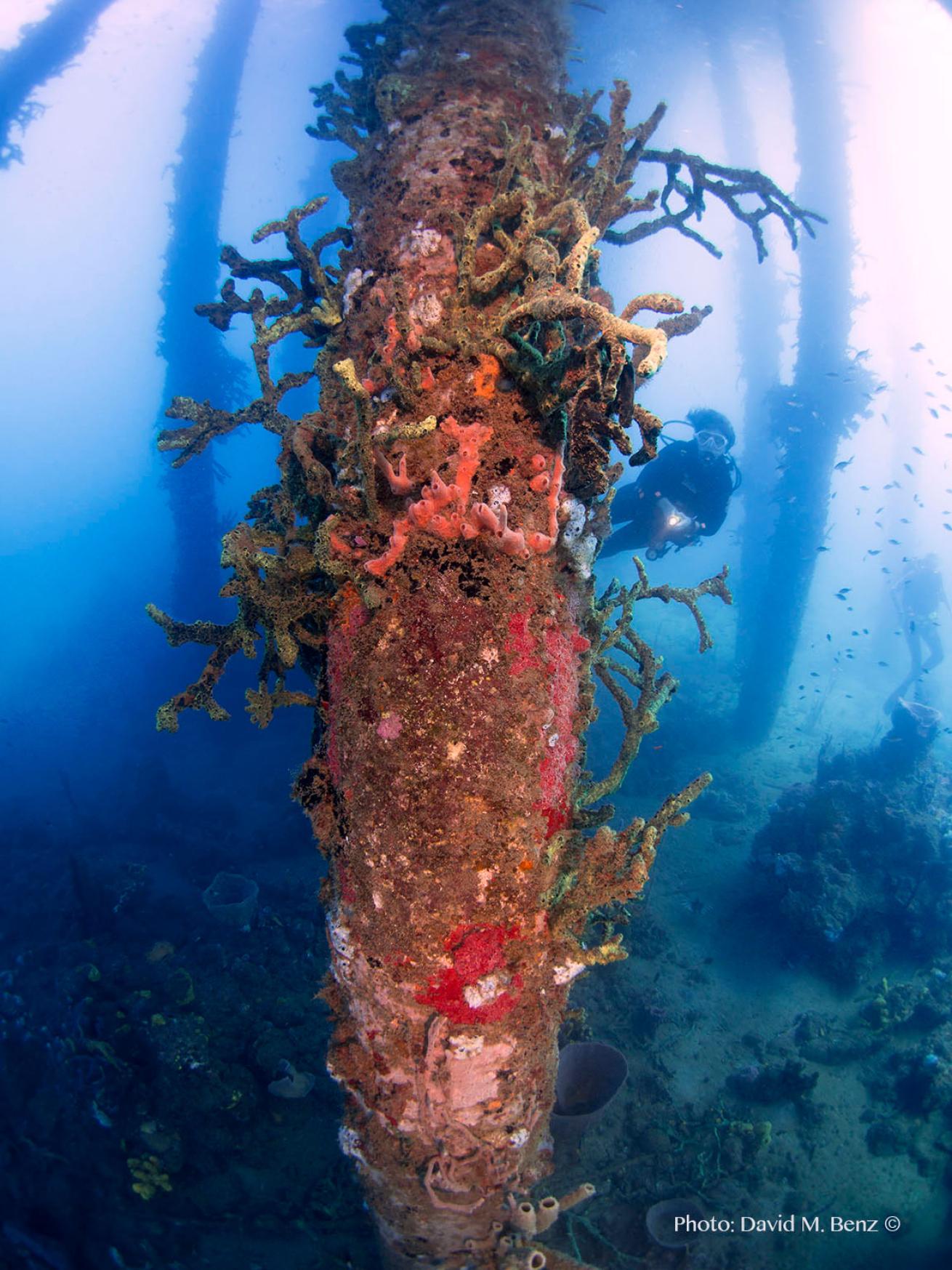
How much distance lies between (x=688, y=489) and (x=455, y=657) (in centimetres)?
1041

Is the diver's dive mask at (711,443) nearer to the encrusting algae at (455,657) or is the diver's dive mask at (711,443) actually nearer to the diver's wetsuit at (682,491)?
the diver's wetsuit at (682,491)

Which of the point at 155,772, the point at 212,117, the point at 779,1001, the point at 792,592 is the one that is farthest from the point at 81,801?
the point at 212,117

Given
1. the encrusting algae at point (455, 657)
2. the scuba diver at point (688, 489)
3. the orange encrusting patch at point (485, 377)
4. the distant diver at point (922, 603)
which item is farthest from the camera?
the distant diver at point (922, 603)

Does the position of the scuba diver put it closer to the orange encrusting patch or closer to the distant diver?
the orange encrusting patch

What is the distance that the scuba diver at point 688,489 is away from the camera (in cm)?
1114

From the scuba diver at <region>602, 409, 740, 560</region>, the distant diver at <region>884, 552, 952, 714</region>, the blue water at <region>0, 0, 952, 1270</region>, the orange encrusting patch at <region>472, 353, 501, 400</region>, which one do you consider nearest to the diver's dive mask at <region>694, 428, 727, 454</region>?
the scuba diver at <region>602, 409, 740, 560</region>

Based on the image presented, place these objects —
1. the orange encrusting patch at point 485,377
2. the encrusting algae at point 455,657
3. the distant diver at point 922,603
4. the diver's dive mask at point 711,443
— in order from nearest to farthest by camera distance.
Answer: the encrusting algae at point 455,657
the orange encrusting patch at point 485,377
the diver's dive mask at point 711,443
the distant diver at point 922,603

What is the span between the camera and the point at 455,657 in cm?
225

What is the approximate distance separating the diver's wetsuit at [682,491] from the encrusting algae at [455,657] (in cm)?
869

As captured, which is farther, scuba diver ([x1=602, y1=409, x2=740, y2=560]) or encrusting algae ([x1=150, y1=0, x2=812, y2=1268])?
scuba diver ([x1=602, y1=409, x2=740, y2=560])

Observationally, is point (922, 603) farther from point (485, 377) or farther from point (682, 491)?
point (485, 377)

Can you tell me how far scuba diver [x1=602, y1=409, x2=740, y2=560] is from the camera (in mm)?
11141

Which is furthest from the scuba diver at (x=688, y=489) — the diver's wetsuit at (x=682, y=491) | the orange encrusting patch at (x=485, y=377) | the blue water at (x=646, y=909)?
the orange encrusting patch at (x=485, y=377)

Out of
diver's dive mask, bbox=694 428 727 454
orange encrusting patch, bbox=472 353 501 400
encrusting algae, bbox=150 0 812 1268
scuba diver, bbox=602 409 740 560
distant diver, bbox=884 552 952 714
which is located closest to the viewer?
encrusting algae, bbox=150 0 812 1268
